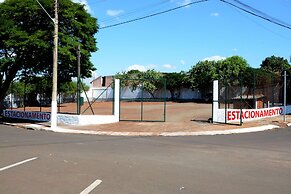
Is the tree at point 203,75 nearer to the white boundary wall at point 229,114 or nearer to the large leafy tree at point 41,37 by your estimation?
the large leafy tree at point 41,37

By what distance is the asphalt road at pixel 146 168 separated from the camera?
741 centimetres

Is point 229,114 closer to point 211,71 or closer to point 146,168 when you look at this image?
point 146,168

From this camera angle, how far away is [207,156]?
11.5 meters

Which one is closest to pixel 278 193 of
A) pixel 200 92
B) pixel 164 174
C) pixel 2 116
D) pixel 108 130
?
pixel 164 174

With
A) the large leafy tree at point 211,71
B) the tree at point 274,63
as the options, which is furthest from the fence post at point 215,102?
the tree at point 274,63

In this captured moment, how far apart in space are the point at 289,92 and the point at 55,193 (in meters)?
Answer: 30.4

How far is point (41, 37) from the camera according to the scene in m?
25.6

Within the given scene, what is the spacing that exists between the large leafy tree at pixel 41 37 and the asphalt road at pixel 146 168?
12352 mm

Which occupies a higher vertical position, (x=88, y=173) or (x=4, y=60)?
(x=4, y=60)

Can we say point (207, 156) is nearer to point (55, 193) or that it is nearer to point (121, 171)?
point (121, 171)

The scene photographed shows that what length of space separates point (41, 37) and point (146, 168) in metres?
18.4

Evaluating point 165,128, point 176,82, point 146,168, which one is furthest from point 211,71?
point 146,168

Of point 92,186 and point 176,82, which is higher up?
point 176,82

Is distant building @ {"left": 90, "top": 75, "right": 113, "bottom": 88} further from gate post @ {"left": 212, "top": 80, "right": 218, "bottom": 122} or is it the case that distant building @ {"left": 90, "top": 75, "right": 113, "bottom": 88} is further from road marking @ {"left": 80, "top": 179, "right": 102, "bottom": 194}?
road marking @ {"left": 80, "top": 179, "right": 102, "bottom": 194}
